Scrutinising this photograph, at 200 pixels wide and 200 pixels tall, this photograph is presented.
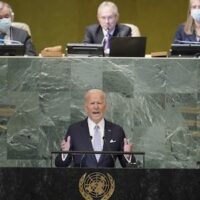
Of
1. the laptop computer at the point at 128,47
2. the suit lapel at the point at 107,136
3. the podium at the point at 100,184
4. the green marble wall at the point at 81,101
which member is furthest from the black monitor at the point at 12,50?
the podium at the point at 100,184

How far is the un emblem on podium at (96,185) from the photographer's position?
→ 5.18 meters

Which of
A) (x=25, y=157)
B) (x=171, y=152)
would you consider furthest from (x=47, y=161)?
(x=171, y=152)

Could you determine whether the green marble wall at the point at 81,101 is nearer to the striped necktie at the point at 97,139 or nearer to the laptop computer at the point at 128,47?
the laptop computer at the point at 128,47

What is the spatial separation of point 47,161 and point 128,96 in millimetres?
940

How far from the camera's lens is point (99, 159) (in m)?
6.51

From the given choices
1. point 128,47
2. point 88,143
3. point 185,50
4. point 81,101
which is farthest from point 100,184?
point 185,50

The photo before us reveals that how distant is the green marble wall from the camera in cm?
720

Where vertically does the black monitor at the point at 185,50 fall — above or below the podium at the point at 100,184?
above

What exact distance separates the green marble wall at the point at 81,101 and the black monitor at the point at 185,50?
0.14 m

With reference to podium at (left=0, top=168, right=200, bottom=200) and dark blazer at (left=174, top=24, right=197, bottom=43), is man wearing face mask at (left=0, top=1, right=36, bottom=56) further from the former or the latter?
podium at (left=0, top=168, right=200, bottom=200)

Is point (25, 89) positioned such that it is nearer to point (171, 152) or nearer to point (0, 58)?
point (0, 58)

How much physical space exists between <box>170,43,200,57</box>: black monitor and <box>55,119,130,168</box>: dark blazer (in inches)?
42.7

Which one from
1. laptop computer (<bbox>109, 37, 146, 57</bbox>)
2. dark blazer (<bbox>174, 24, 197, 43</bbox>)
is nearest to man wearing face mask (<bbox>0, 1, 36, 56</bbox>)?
laptop computer (<bbox>109, 37, 146, 57</bbox>)

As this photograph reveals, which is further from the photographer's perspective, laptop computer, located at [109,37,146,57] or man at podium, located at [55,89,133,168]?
laptop computer, located at [109,37,146,57]
